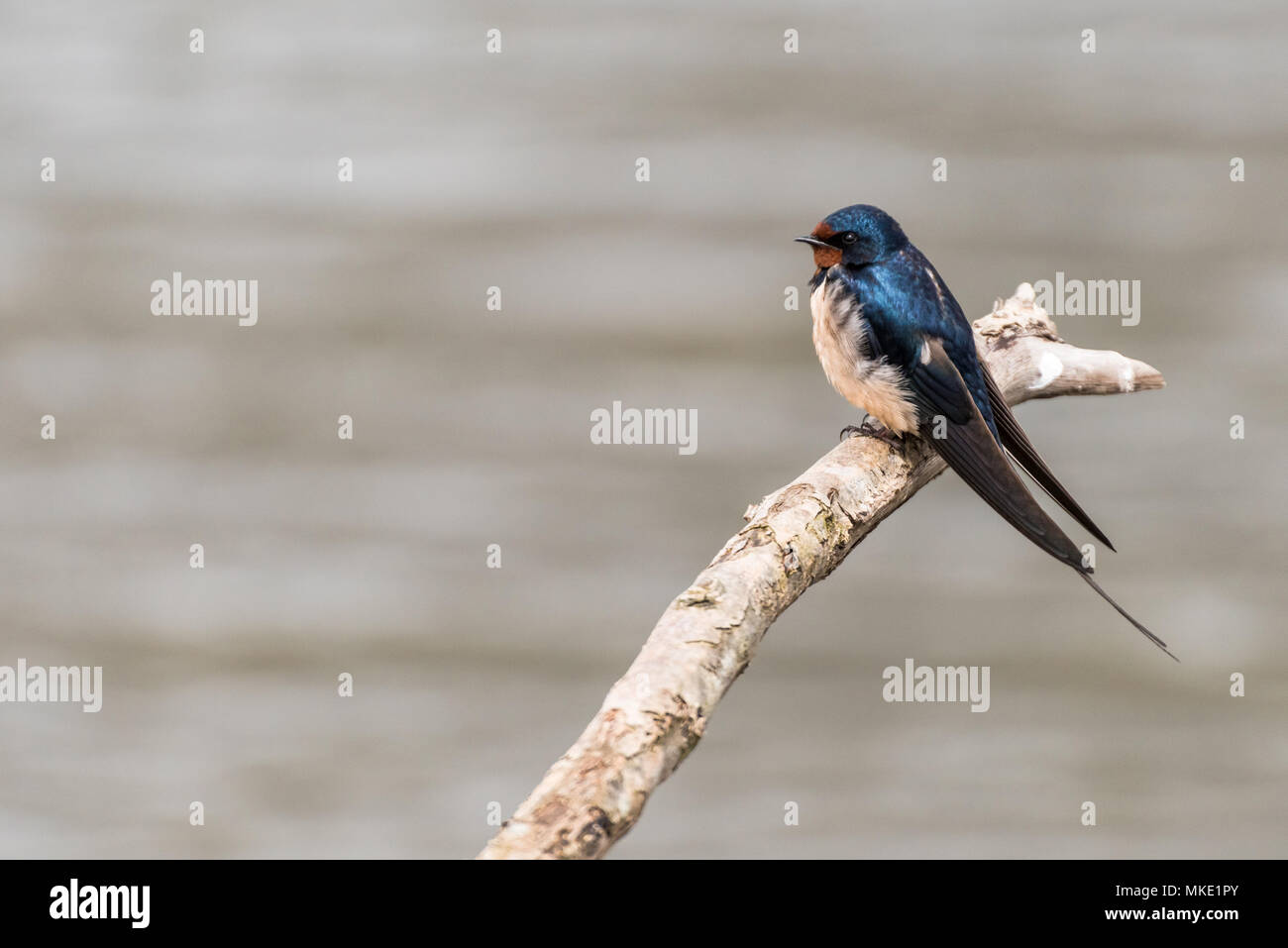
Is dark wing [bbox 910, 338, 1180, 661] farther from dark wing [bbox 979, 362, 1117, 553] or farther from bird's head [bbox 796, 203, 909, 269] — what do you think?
bird's head [bbox 796, 203, 909, 269]

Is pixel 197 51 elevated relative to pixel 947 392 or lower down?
elevated

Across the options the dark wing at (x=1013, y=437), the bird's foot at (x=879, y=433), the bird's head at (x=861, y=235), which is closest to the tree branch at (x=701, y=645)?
the bird's foot at (x=879, y=433)

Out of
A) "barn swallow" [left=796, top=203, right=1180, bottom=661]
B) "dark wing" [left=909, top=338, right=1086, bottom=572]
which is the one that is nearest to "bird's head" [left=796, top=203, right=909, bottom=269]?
"barn swallow" [left=796, top=203, right=1180, bottom=661]

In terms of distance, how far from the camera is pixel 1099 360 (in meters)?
2.89

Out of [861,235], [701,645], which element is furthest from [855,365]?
[701,645]

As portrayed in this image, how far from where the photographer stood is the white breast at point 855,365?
265 cm

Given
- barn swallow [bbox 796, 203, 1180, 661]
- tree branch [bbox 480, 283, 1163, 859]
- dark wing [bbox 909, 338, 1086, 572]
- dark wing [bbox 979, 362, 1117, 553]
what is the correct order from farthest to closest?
1. dark wing [bbox 979, 362, 1117, 553]
2. barn swallow [bbox 796, 203, 1180, 661]
3. dark wing [bbox 909, 338, 1086, 572]
4. tree branch [bbox 480, 283, 1163, 859]

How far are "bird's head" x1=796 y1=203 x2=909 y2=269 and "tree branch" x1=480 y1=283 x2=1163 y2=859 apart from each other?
44cm

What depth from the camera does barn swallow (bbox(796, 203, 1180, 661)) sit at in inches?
102

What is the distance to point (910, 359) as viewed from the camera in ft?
8.90

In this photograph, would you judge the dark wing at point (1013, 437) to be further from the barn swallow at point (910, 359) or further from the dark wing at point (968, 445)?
the dark wing at point (968, 445)

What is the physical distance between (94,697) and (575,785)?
6.05 meters
